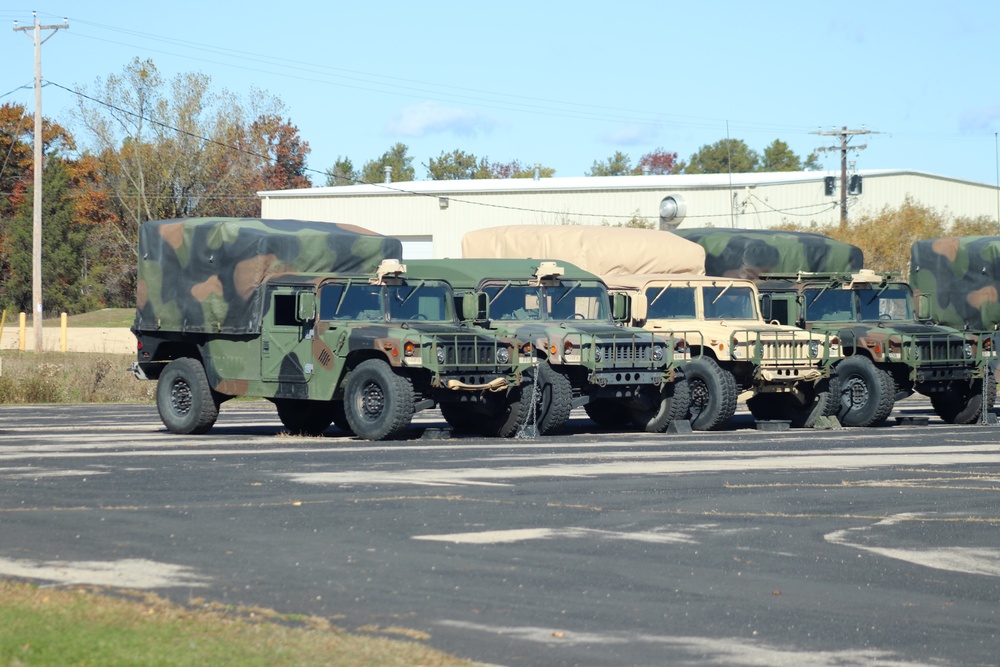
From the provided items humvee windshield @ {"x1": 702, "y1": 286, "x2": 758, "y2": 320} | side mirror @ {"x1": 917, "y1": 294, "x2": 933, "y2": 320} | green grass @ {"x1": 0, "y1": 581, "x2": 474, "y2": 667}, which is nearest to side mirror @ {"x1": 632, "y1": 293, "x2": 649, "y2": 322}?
humvee windshield @ {"x1": 702, "y1": 286, "x2": 758, "y2": 320}

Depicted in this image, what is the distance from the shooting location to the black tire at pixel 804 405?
22.9 m

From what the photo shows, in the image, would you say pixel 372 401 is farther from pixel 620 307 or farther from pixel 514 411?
pixel 620 307

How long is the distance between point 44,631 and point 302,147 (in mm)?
86772

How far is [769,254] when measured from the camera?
26.6m

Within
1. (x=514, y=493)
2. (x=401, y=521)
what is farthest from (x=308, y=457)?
(x=401, y=521)

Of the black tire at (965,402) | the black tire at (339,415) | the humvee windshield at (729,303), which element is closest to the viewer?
the black tire at (339,415)

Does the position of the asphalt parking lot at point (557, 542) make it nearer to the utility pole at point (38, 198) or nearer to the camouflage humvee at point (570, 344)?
the camouflage humvee at point (570, 344)

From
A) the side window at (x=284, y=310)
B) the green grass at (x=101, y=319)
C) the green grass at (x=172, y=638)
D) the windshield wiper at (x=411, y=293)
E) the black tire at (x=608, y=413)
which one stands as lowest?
the green grass at (x=172, y=638)

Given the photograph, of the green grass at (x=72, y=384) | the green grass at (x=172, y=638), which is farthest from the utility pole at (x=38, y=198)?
the green grass at (x=172, y=638)

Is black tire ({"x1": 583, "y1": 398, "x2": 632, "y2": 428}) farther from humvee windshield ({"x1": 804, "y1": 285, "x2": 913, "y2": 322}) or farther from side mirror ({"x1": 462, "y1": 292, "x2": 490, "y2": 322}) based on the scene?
humvee windshield ({"x1": 804, "y1": 285, "x2": 913, "y2": 322})

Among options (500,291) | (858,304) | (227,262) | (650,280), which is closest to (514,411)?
(500,291)

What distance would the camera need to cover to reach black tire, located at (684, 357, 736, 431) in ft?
71.4

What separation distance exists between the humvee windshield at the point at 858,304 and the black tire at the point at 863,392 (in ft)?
4.41

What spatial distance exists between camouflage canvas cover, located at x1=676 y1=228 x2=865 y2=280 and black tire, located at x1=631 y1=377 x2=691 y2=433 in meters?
5.37
